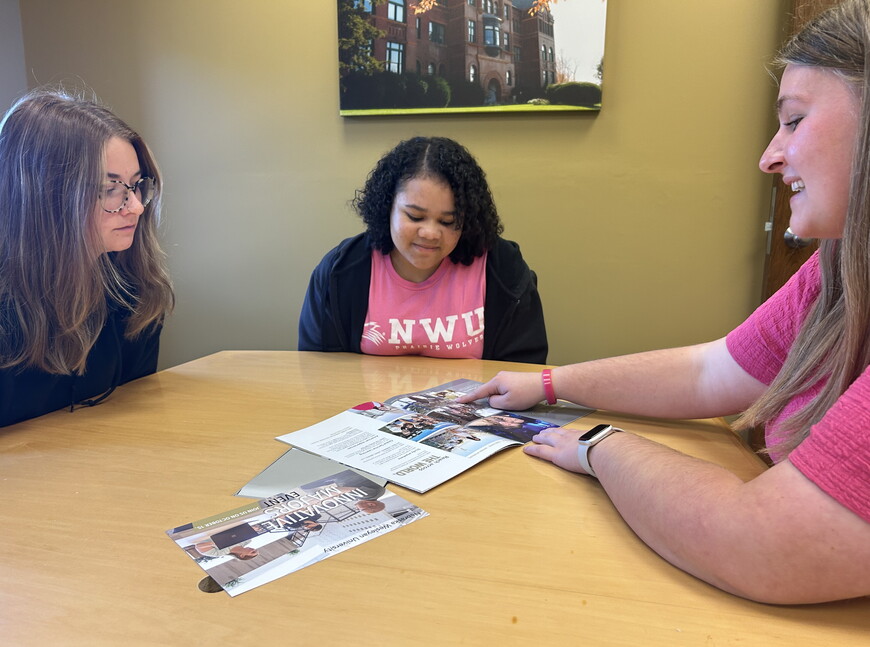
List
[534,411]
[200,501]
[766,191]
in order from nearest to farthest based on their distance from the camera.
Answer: [200,501]
[534,411]
[766,191]

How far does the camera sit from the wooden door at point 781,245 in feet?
6.31

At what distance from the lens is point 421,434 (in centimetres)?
99

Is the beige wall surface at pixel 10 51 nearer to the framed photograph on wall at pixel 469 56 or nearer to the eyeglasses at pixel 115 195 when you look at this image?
the framed photograph on wall at pixel 469 56

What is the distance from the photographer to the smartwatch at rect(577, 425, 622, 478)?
81 cm

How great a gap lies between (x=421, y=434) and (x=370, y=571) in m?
0.38

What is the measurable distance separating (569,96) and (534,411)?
1441 mm

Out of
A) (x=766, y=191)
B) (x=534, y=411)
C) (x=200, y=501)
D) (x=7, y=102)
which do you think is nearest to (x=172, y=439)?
(x=200, y=501)

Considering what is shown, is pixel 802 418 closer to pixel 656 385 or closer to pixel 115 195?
pixel 656 385

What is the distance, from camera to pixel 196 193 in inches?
99.7

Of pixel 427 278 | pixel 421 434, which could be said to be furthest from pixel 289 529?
pixel 427 278

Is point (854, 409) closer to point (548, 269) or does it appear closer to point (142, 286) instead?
point (142, 286)

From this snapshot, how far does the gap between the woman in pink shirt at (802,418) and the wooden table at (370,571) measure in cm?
4

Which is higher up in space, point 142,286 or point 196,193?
point 196,193

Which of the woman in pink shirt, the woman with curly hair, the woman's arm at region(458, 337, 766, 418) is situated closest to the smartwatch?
the woman in pink shirt
